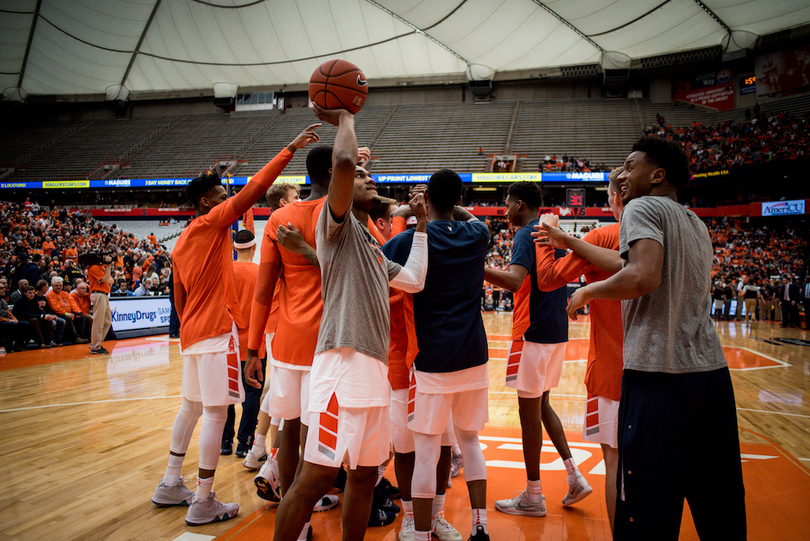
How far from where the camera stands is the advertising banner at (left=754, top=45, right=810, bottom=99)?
81.9 ft

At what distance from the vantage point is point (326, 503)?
9.67 ft

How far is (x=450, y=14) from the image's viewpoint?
27.7 metres

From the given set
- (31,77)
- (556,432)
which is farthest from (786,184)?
(31,77)

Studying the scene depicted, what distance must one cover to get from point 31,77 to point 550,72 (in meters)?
36.9

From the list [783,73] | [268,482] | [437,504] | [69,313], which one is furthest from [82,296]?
[783,73]

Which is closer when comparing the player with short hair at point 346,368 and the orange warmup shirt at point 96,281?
the player with short hair at point 346,368

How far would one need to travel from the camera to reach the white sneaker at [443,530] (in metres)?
2.48

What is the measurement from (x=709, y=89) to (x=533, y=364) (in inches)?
1307

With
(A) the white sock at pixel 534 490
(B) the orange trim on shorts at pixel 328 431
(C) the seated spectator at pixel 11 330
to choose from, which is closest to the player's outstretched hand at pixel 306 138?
(B) the orange trim on shorts at pixel 328 431

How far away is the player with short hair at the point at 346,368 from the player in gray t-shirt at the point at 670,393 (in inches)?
32.0

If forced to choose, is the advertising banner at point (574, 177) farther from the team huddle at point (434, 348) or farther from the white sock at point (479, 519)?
the white sock at point (479, 519)

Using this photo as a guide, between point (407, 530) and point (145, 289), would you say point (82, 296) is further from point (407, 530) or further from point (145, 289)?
point (407, 530)

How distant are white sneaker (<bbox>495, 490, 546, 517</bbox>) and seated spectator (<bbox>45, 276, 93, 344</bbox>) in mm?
9658

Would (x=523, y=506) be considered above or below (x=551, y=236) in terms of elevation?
below
